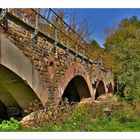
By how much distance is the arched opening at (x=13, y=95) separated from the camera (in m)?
7.62

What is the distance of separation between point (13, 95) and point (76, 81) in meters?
7.25

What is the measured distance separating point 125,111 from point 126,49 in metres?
8.35

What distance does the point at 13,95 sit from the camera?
28.2ft

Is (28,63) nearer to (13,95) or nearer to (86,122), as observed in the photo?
(13,95)

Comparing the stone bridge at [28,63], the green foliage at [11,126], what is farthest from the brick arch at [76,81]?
the green foliage at [11,126]

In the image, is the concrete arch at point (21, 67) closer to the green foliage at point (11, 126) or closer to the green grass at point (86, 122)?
the green grass at point (86, 122)

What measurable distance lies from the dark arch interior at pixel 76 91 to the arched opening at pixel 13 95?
6418mm

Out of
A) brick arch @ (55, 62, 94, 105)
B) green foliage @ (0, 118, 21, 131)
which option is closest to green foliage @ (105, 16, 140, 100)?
brick arch @ (55, 62, 94, 105)

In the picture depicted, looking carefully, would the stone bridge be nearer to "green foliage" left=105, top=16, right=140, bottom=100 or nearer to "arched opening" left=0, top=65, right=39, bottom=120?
"arched opening" left=0, top=65, right=39, bottom=120

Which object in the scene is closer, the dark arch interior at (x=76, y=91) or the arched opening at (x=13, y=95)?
the arched opening at (x=13, y=95)

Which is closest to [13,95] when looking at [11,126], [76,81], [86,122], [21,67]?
[11,126]

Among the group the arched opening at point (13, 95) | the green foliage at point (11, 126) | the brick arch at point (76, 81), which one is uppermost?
the brick arch at point (76, 81)

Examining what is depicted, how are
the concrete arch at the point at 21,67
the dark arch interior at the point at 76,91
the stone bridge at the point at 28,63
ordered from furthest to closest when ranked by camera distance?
the dark arch interior at the point at 76,91
the stone bridge at the point at 28,63
the concrete arch at the point at 21,67

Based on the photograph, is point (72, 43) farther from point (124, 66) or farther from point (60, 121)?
point (60, 121)
